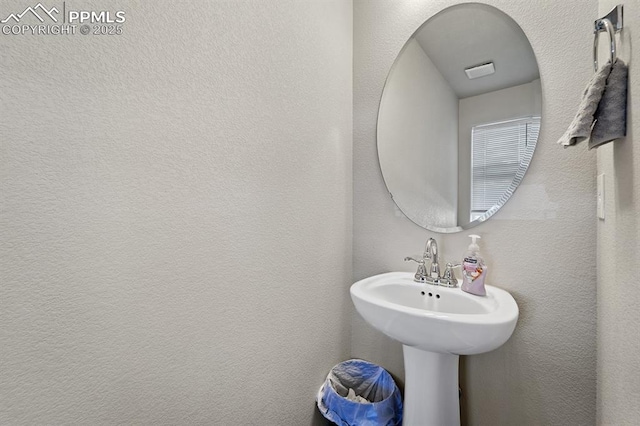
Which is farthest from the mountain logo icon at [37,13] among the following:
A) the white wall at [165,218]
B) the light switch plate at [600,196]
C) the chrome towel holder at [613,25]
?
the light switch plate at [600,196]

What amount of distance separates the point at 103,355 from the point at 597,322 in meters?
1.48

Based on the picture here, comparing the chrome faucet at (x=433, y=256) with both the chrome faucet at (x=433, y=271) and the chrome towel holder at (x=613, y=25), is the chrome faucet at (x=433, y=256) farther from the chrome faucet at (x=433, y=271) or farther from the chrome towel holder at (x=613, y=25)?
the chrome towel holder at (x=613, y=25)

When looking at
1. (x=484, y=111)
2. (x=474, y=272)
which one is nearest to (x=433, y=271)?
(x=474, y=272)

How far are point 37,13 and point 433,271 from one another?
1428 mm

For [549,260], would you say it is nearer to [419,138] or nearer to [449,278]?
[449,278]

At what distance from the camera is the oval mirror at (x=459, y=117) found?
1192 millimetres

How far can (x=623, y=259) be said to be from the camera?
2.23ft

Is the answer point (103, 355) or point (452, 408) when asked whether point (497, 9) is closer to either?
point (452, 408)

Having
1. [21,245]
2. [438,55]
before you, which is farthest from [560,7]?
[21,245]

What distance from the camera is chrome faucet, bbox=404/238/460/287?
1244 mm

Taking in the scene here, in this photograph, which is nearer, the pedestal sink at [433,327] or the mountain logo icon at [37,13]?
the mountain logo icon at [37,13]

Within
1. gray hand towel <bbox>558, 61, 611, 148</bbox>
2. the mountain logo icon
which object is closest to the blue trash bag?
gray hand towel <bbox>558, 61, 611, 148</bbox>

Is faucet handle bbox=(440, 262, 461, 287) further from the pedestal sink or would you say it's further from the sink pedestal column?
the sink pedestal column

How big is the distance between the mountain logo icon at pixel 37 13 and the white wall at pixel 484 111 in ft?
4.52
